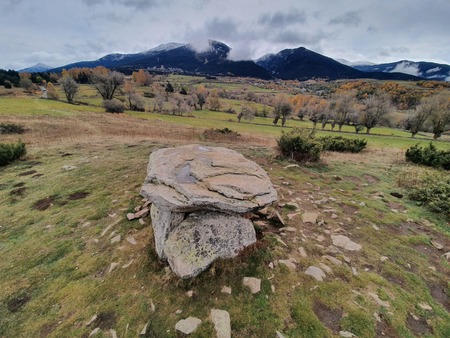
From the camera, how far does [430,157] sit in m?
17.3

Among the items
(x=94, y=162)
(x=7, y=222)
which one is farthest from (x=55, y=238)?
(x=94, y=162)

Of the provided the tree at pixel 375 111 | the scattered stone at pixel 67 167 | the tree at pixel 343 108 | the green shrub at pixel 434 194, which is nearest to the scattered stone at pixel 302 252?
the green shrub at pixel 434 194

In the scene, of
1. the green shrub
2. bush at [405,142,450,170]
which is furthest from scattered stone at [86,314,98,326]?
bush at [405,142,450,170]

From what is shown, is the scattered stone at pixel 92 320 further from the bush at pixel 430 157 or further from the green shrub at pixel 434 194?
the bush at pixel 430 157

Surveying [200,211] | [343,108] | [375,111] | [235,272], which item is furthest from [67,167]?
[343,108]

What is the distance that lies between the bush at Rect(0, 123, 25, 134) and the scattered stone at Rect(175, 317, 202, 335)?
31123 mm

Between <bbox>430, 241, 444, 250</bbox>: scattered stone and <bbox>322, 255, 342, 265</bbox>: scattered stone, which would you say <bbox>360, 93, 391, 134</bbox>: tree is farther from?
<bbox>322, 255, 342, 265</bbox>: scattered stone

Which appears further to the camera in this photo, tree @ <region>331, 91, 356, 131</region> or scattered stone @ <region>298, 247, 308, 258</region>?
tree @ <region>331, 91, 356, 131</region>

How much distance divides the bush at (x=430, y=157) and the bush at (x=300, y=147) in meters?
9.23

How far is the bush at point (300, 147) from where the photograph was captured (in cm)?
1538

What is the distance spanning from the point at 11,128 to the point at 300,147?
30.9 meters

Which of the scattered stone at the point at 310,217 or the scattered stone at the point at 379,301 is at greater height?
the scattered stone at the point at 379,301

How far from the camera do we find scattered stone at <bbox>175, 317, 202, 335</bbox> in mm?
4395

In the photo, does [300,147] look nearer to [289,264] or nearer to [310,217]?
[310,217]
